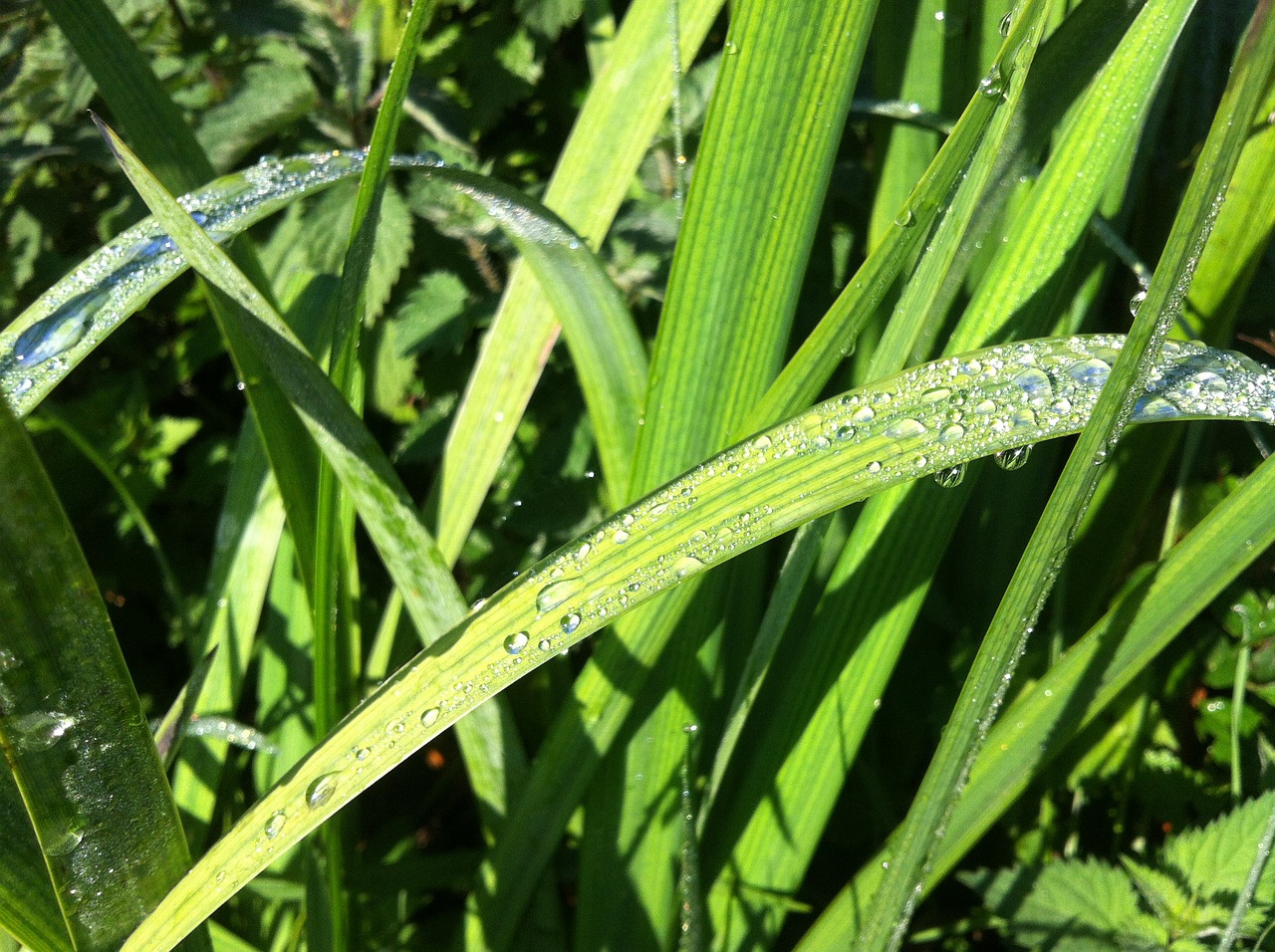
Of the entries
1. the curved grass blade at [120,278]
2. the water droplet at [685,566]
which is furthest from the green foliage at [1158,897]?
the curved grass blade at [120,278]

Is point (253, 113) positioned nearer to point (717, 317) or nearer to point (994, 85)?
point (717, 317)

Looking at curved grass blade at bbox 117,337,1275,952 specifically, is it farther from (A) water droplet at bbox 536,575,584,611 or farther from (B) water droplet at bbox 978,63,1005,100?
(B) water droplet at bbox 978,63,1005,100

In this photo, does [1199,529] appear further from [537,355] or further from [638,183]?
[638,183]

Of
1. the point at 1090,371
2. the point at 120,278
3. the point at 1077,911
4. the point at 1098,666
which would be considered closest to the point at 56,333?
the point at 120,278

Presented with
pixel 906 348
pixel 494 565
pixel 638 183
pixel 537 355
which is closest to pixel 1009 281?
pixel 906 348

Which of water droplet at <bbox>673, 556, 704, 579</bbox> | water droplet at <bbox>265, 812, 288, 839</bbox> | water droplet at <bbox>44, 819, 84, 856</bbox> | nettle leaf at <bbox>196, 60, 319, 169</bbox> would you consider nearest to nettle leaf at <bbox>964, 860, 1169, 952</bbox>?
water droplet at <bbox>673, 556, 704, 579</bbox>

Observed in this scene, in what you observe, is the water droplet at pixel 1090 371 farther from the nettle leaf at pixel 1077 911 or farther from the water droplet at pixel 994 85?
the nettle leaf at pixel 1077 911

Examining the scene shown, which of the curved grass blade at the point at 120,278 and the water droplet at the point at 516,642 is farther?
the curved grass blade at the point at 120,278
